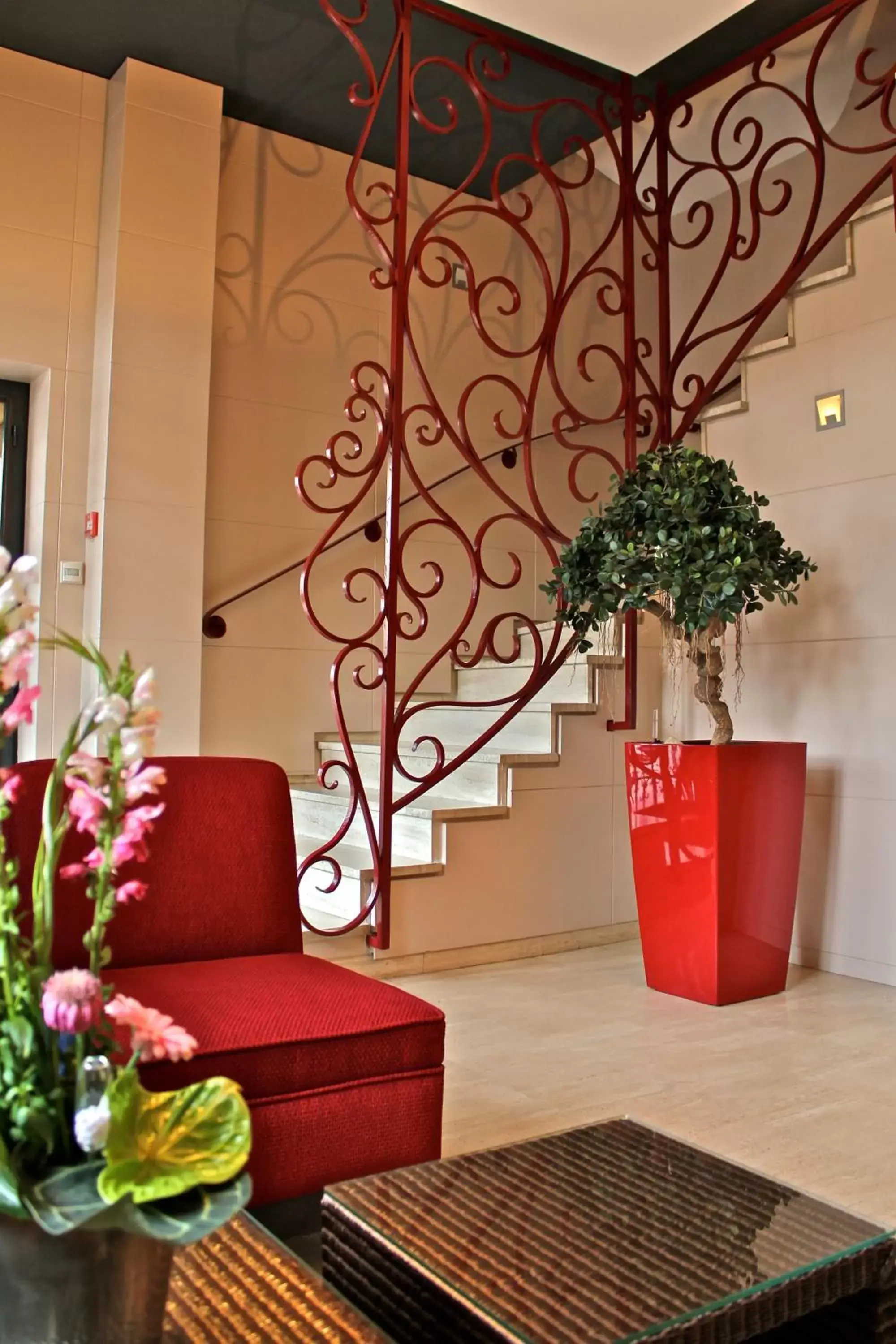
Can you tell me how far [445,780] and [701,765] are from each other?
3.93ft

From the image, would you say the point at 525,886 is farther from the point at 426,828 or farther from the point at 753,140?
the point at 753,140

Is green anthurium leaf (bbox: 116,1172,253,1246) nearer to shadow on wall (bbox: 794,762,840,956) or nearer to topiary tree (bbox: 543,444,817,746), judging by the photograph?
topiary tree (bbox: 543,444,817,746)

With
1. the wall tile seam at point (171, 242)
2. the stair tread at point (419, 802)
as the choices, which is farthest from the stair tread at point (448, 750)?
the wall tile seam at point (171, 242)

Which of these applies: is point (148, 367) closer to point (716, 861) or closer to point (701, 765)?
point (701, 765)

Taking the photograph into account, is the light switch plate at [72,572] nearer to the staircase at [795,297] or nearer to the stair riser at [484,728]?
the stair riser at [484,728]

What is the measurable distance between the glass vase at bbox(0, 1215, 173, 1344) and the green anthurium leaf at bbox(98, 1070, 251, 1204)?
0.07 meters

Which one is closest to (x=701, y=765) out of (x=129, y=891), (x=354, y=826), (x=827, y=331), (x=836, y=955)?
(x=836, y=955)

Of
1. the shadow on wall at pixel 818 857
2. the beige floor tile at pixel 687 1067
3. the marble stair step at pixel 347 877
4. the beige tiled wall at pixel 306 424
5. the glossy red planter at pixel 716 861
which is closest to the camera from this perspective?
the beige floor tile at pixel 687 1067

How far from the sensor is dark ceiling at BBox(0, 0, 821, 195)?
13.5 feet

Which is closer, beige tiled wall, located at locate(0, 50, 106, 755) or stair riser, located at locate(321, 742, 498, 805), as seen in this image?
stair riser, located at locate(321, 742, 498, 805)

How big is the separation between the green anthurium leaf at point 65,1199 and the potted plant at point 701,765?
8.81 feet

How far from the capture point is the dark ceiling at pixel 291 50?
4.13 meters

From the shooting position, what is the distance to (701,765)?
3.49 meters

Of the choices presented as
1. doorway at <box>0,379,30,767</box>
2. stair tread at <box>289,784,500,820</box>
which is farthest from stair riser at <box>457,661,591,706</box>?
doorway at <box>0,379,30,767</box>
